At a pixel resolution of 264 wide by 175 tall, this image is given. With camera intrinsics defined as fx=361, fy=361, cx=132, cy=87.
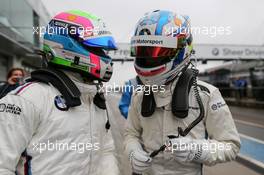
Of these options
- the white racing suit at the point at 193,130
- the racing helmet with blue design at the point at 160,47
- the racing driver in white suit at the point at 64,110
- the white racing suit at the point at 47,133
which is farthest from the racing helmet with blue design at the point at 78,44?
the white racing suit at the point at 193,130

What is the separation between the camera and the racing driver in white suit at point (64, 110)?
1.92 meters

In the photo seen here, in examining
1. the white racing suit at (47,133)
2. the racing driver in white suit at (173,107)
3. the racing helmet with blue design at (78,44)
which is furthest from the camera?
the racing driver in white suit at (173,107)

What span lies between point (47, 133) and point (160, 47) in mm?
941

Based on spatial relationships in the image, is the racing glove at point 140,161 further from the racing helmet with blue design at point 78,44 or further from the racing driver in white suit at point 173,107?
the racing helmet with blue design at point 78,44

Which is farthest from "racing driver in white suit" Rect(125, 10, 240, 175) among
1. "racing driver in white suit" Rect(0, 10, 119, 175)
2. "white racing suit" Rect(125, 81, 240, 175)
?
"racing driver in white suit" Rect(0, 10, 119, 175)

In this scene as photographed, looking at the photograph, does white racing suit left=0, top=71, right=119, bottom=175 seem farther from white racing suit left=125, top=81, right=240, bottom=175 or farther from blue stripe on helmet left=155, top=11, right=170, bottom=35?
blue stripe on helmet left=155, top=11, right=170, bottom=35

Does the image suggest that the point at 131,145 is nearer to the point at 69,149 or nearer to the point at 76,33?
the point at 69,149

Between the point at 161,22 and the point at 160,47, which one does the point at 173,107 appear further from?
the point at 161,22

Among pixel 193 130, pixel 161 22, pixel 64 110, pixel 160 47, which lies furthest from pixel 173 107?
pixel 64 110

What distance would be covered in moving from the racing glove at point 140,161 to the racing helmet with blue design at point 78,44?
1.95ft

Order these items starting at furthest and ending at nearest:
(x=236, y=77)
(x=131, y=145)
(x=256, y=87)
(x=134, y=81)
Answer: (x=236, y=77)
(x=256, y=87)
(x=134, y=81)
(x=131, y=145)

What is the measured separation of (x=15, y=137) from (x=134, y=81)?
2861 millimetres

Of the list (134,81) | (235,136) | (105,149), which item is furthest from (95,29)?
(134,81)

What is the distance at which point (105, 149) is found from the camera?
2.47 meters
